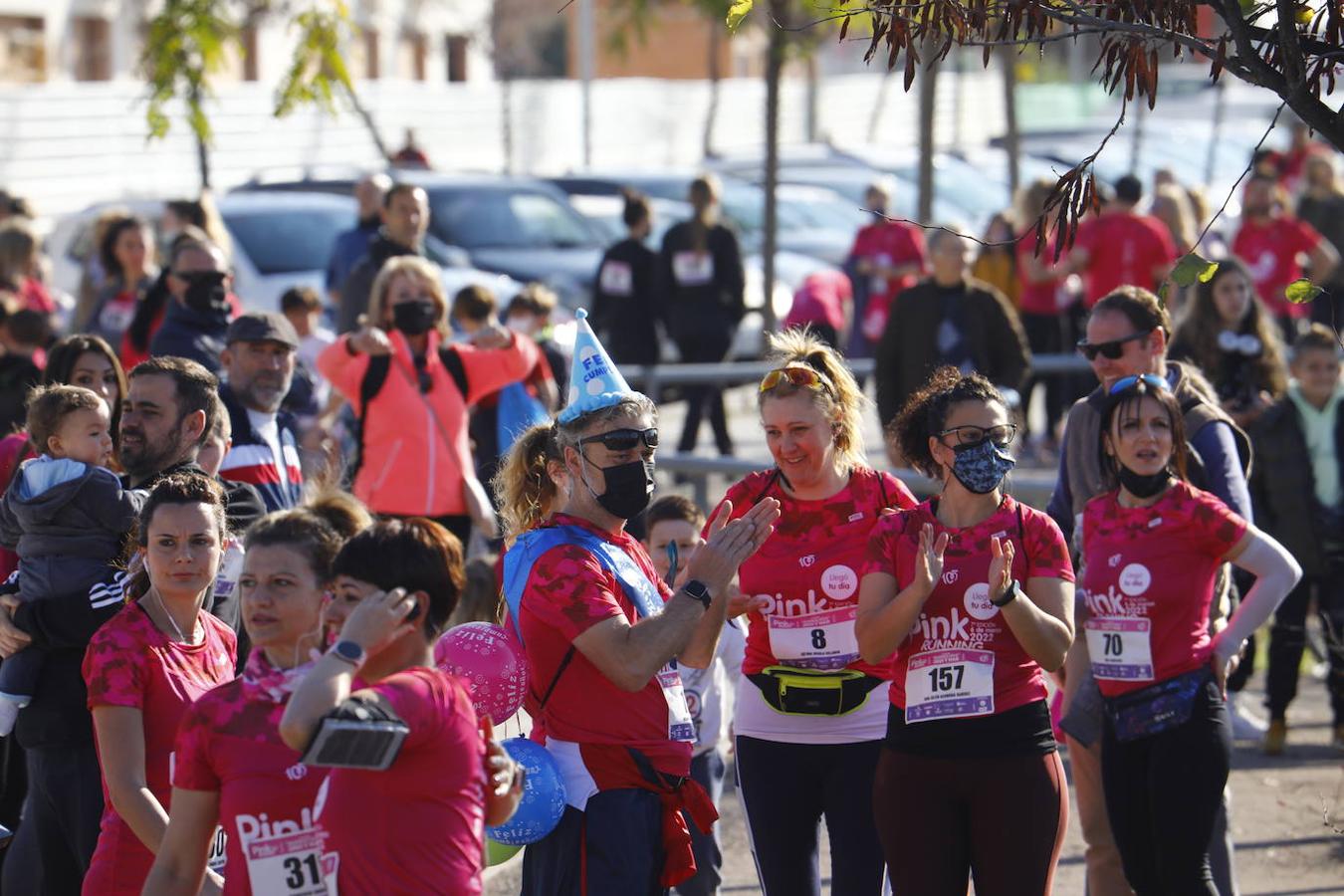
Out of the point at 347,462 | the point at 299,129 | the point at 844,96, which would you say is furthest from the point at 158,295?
the point at 844,96

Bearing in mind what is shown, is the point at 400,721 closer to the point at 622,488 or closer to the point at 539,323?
the point at 622,488

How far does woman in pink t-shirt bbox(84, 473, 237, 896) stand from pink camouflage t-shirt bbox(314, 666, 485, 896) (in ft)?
2.71

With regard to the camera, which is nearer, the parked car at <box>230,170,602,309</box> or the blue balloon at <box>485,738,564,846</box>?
the blue balloon at <box>485,738,564,846</box>

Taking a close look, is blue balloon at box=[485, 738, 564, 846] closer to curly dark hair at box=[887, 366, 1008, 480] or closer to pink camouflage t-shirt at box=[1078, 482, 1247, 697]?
curly dark hair at box=[887, 366, 1008, 480]

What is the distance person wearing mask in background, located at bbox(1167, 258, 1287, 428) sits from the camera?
8578 mm

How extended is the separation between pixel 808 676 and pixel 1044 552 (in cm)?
75

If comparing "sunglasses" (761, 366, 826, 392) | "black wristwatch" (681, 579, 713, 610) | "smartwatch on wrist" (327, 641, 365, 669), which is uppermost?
"sunglasses" (761, 366, 826, 392)

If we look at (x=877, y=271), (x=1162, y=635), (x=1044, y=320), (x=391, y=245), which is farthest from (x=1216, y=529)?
(x=877, y=271)

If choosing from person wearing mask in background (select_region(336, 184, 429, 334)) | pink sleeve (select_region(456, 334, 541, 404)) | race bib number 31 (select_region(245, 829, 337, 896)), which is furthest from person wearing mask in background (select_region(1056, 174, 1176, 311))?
race bib number 31 (select_region(245, 829, 337, 896))

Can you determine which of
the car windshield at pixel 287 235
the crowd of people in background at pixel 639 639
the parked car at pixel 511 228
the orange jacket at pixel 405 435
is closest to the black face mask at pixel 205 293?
the orange jacket at pixel 405 435

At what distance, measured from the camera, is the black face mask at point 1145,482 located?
5.61 m

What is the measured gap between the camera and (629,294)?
542 inches

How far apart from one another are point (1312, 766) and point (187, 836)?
5878 mm

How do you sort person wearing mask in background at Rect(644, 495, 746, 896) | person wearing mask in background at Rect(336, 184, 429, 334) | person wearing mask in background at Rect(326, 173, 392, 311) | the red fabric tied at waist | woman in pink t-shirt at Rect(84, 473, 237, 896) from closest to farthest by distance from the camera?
woman in pink t-shirt at Rect(84, 473, 237, 896), the red fabric tied at waist, person wearing mask in background at Rect(644, 495, 746, 896), person wearing mask in background at Rect(336, 184, 429, 334), person wearing mask in background at Rect(326, 173, 392, 311)
